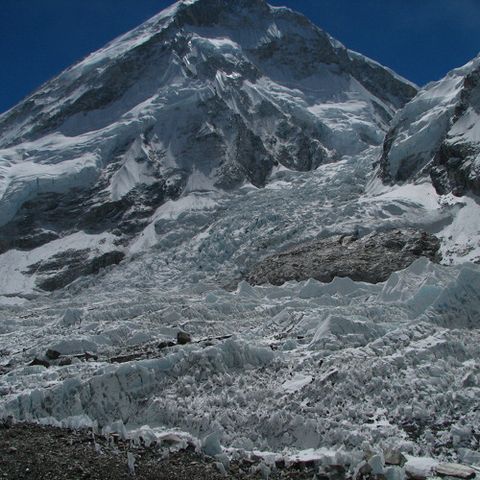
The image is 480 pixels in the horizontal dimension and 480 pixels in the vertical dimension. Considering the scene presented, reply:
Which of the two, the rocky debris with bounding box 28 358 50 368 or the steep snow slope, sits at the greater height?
the rocky debris with bounding box 28 358 50 368

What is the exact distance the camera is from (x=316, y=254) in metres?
56.6

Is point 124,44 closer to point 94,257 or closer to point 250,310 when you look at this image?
point 94,257

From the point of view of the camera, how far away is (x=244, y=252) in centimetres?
6925

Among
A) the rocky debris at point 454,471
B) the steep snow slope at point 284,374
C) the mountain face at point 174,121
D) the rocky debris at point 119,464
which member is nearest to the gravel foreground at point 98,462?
the rocky debris at point 119,464

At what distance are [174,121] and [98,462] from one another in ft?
364

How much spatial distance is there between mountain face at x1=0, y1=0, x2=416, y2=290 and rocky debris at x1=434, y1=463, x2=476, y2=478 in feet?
260

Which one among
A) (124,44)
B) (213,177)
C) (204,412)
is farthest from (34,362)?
(124,44)

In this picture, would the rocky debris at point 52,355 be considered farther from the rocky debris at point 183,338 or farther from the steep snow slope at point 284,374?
the rocky debris at point 183,338

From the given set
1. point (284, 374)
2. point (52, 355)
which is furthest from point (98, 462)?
point (52, 355)

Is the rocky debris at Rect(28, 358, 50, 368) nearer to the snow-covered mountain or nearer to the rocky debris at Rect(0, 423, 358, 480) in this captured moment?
the snow-covered mountain

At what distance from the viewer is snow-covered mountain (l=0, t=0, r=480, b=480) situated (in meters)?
15.4

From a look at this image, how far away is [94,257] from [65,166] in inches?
1070

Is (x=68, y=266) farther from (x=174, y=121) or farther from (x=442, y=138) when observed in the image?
(x=442, y=138)

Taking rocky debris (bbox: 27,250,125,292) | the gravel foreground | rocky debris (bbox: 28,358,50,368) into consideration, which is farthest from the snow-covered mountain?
the gravel foreground
